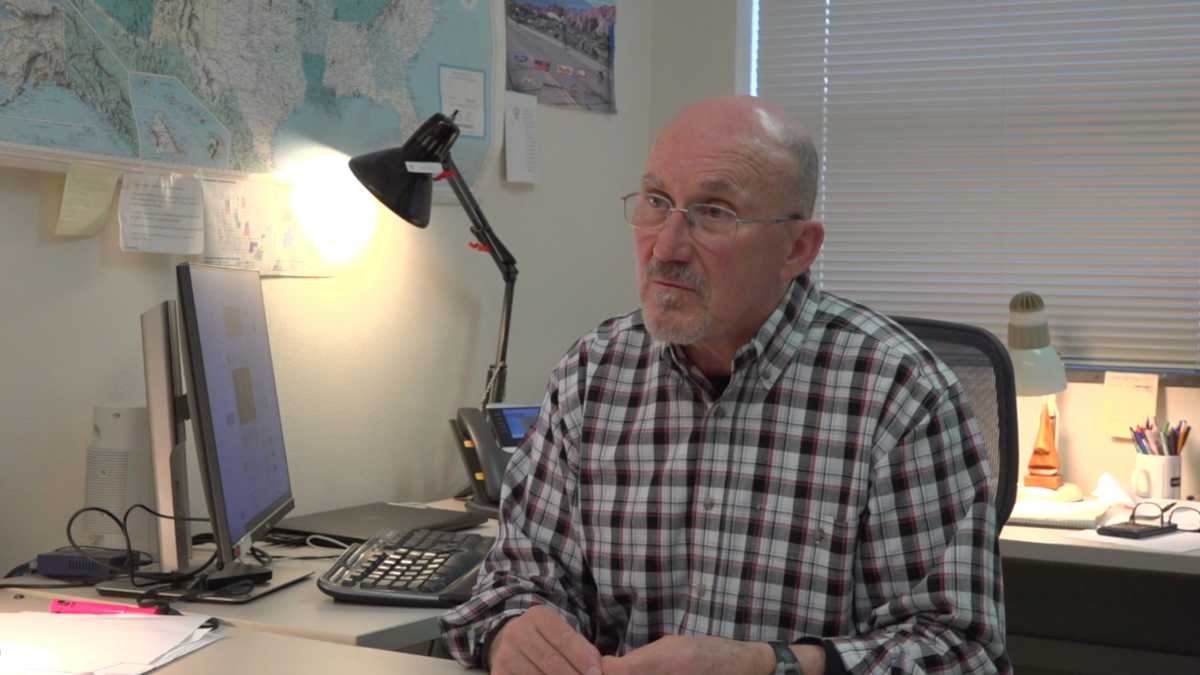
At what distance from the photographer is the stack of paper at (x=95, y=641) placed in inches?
48.6

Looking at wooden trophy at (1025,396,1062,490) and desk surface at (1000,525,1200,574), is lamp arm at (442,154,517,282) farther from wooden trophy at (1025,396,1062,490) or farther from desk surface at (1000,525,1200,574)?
wooden trophy at (1025,396,1062,490)

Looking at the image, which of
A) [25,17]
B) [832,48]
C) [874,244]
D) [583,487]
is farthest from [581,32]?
[583,487]

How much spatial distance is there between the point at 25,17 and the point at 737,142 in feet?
3.37

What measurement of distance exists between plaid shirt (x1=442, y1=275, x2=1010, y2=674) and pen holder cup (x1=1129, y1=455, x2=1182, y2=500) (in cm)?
155

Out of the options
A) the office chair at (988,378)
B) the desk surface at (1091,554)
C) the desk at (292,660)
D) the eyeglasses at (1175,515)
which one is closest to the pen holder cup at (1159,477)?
the eyeglasses at (1175,515)

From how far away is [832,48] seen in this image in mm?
3197

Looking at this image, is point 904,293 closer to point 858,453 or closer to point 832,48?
point 832,48

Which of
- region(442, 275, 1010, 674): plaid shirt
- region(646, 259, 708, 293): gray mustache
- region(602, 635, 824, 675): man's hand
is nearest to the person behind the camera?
region(602, 635, 824, 675): man's hand

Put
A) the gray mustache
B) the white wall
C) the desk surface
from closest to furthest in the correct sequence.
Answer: the gray mustache, the white wall, the desk surface

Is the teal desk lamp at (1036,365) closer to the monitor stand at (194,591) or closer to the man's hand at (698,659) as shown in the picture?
the man's hand at (698,659)

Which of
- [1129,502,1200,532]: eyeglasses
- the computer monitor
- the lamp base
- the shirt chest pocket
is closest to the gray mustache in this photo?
the shirt chest pocket

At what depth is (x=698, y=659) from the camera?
3.95 ft

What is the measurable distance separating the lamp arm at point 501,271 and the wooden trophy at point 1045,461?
1.30 metres

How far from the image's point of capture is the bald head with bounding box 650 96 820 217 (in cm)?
145
